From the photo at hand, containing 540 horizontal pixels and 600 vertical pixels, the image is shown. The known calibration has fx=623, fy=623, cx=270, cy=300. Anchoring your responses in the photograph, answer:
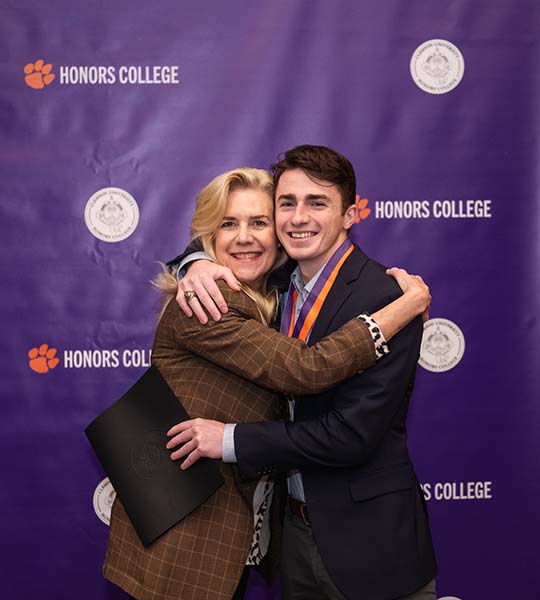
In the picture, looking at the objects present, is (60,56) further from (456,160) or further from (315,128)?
(456,160)

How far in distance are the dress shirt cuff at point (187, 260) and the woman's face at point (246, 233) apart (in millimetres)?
58

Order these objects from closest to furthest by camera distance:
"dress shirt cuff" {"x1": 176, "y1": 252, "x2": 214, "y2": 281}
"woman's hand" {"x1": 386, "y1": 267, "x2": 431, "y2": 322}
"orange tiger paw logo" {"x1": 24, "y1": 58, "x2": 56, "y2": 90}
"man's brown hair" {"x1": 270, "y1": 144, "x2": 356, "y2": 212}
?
"woman's hand" {"x1": 386, "y1": 267, "x2": 431, "y2": 322}
"man's brown hair" {"x1": 270, "y1": 144, "x2": 356, "y2": 212}
"dress shirt cuff" {"x1": 176, "y1": 252, "x2": 214, "y2": 281}
"orange tiger paw logo" {"x1": 24, "y1": 58, "x2": 56, "y2": 90}

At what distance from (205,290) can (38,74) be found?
149cm

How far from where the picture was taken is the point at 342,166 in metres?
1.81

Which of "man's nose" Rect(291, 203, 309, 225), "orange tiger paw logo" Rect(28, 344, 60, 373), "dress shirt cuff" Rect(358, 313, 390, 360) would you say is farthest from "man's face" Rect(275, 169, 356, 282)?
"orange tiger paw logo" Rect(28, 344, 60, 373)

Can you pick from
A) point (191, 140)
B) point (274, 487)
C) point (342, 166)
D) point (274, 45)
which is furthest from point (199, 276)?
point (274, 45)

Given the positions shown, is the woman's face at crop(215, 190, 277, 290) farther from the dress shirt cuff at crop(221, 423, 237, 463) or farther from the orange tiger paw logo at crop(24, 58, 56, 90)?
the orange tiger paw logo at crop(24, 58, 56, 90)

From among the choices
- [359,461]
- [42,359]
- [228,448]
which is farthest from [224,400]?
[42,359]

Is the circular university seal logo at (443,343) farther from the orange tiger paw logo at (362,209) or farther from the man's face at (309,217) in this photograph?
the man's face at (309,217)

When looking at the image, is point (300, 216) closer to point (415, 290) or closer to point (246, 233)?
point (246, 233)

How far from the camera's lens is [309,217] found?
5.90ft

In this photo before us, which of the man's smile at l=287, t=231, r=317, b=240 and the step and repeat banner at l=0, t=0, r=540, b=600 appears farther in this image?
the step and repeat banner at l=0, t=0, r=540, b=600

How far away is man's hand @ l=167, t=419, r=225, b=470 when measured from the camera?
1624mm

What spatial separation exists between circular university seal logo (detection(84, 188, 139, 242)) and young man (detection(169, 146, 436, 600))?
3.26 feet
